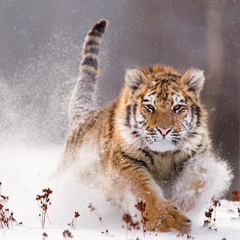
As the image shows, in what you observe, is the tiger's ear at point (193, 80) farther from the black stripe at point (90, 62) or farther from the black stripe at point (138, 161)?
the black stripe at point (90, 62)

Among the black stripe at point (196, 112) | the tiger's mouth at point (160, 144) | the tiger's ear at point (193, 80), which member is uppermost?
the tiger's ear at point (193, 80)

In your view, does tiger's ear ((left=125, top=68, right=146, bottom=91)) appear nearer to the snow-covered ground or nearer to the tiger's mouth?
the tiger's mouth

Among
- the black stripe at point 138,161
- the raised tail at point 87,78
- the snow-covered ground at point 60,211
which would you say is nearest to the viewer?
the snow-covered ground at point 60,211

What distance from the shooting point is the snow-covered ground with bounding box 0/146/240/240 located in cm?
546

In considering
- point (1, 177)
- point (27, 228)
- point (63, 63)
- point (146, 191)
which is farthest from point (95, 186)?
point (63, 63)

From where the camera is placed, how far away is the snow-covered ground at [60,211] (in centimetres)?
546

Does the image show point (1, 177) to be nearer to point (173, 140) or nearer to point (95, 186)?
point (95, 186)

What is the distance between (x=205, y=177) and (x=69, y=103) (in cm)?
364

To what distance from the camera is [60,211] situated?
7.51m

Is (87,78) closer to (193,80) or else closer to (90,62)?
(90,62)

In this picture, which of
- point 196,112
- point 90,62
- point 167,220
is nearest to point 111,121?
point 196,112

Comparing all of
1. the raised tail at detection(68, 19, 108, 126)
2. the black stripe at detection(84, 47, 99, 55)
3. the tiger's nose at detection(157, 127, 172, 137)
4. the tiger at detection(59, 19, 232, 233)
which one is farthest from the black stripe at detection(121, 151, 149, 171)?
the black stripe at detection(84, 47, 99, 55)

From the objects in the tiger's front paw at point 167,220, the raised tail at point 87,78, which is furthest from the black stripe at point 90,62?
the tiger's front paw at point 167,220

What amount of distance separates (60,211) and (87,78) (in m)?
2.91
